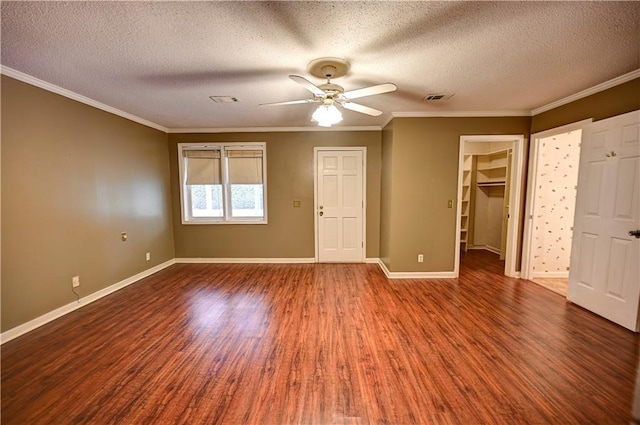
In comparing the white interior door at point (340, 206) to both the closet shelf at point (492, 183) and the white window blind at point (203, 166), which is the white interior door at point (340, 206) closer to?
the white window blind at point (203, 166)

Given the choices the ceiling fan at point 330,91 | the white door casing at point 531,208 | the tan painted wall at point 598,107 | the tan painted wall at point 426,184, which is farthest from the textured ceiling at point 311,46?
the white door casing at point 531,208

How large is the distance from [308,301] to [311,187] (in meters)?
2.21

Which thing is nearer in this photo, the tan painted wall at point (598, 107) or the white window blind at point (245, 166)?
the tan painted wall at point (598, 107)

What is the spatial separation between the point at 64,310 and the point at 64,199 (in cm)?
125

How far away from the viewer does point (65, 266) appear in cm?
285

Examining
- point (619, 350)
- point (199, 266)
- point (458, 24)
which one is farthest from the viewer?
point (199, 266)

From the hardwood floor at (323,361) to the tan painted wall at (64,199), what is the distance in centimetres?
45

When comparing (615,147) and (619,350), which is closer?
(619,350)

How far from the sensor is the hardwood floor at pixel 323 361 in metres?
1.60

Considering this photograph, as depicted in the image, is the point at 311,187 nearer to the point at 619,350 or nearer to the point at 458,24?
the point at 458,24

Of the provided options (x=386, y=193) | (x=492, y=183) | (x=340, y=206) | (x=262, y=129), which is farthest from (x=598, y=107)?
(x=262, y=129)

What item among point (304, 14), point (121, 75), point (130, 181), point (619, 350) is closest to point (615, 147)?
point (619, 350)

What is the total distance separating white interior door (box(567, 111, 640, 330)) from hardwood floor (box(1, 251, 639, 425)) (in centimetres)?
24

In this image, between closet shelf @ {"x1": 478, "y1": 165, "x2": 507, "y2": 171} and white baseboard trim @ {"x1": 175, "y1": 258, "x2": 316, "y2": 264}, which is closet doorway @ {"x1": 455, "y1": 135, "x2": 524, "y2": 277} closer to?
closet shelf @ {"x1": 478, "y1": 165, "x2": 507, "y2": 171}
